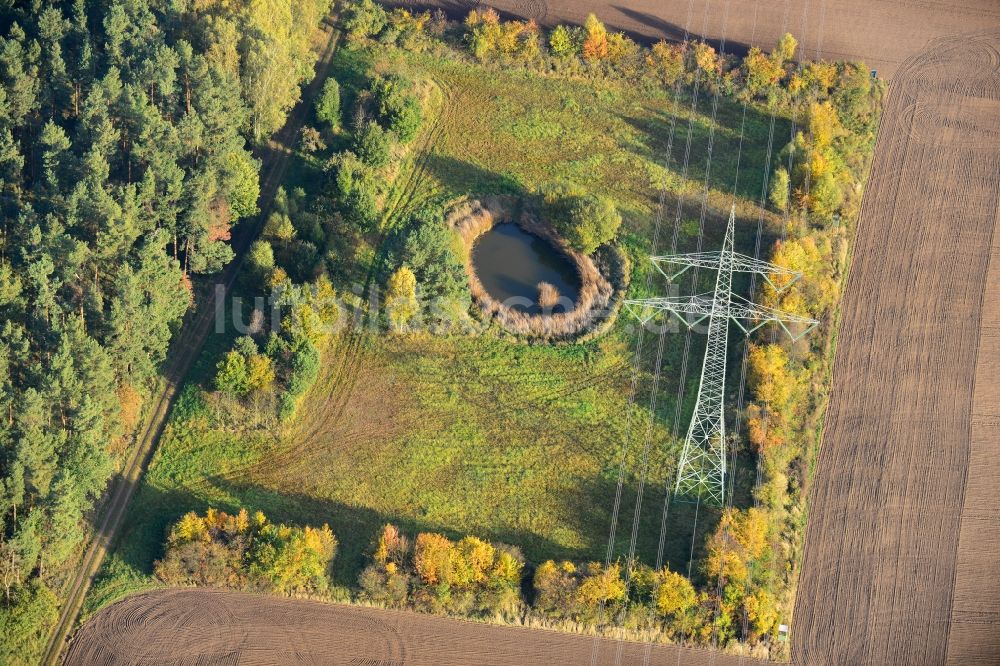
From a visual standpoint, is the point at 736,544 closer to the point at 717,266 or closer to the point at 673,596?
the point at 673,596

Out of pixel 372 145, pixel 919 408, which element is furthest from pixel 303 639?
pixel 919 408

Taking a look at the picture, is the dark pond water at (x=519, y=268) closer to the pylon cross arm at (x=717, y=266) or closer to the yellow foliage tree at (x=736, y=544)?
the pylon cross arm at (x=717, y=266)

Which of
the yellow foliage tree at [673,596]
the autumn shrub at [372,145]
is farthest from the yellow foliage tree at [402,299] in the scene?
the yellow foliage tree at [673,596]

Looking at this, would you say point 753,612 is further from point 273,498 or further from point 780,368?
point 273,498

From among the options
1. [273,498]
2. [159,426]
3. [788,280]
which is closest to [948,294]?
[788,280]

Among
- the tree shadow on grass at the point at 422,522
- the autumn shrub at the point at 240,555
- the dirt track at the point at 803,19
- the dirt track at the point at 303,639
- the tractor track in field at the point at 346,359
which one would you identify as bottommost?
the dirt track at the point at 303,639

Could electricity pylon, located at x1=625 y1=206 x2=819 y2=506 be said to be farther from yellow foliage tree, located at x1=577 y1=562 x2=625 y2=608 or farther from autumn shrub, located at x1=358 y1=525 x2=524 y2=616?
autumn shrub, located at x1=358 y1=525 x2=524 y2=616

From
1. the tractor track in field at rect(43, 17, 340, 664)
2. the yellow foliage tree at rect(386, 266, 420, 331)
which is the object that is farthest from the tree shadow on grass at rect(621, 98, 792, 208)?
A: the tractor track in field at rect(43, 17, 340, 664)
